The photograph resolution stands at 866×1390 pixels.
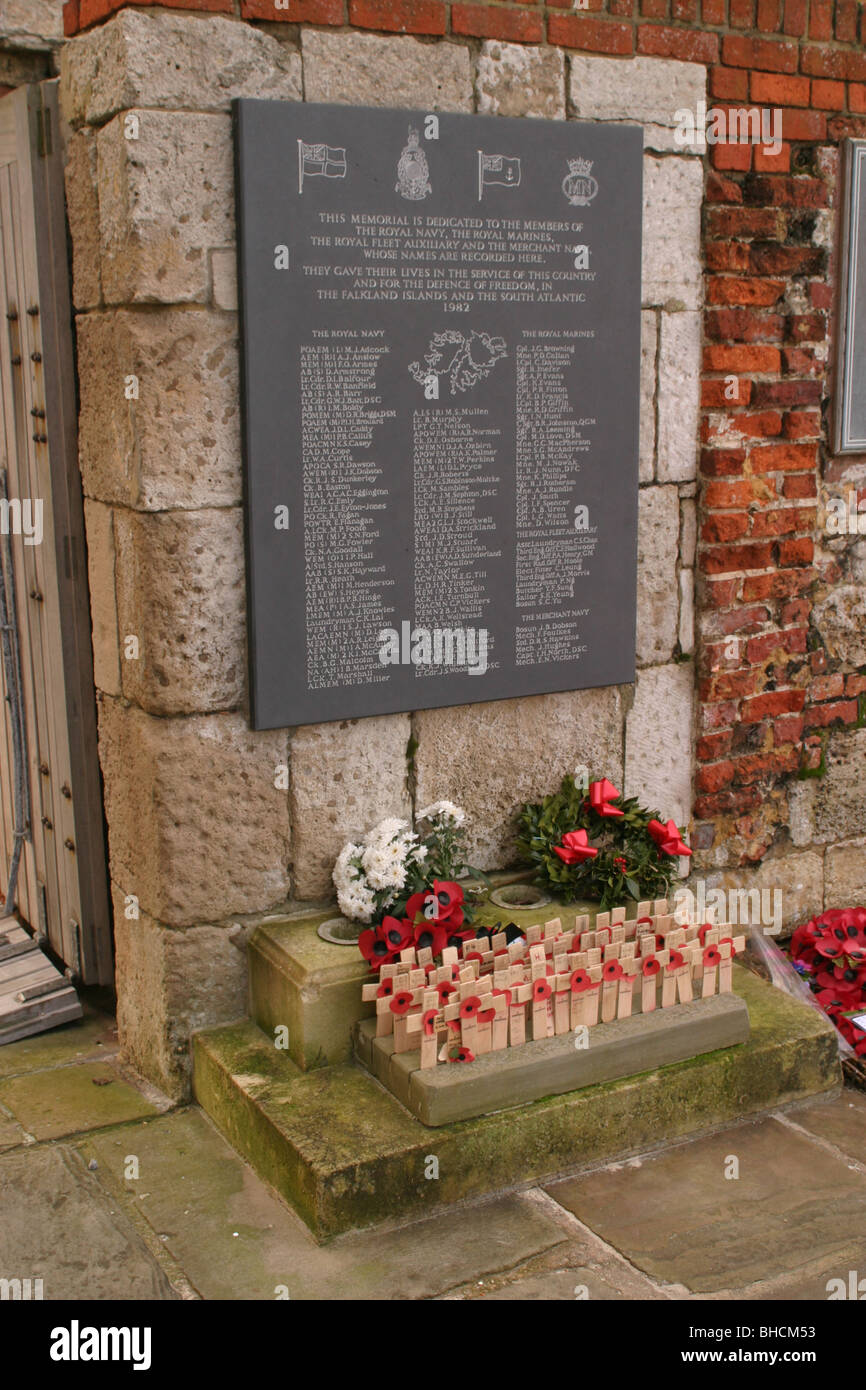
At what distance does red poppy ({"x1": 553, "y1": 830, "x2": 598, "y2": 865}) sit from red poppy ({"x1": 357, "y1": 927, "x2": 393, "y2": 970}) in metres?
0.65

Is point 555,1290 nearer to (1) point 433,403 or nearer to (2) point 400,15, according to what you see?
(1) point 433,403

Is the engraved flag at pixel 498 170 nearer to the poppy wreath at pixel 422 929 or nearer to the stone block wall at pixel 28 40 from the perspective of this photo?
the stone block wall at pixel 28 40

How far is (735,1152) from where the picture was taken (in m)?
3.31

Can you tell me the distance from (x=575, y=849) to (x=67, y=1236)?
1606 millimetres

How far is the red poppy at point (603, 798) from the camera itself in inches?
148

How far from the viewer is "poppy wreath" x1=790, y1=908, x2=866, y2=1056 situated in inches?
155

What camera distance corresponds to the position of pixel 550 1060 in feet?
10.4

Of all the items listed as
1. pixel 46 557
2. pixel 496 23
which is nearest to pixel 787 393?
pixel 496 23

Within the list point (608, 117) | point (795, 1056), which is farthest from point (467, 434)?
point (795, 1056)

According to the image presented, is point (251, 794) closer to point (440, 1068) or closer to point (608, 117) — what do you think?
point (440, 1068)

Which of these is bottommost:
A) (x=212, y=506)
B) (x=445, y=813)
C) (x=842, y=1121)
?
(x=842, y=1121)

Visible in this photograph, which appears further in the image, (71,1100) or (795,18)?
(795,18)

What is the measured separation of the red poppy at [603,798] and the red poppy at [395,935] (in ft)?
2.45

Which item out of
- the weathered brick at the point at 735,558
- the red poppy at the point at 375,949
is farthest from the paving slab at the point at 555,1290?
the weathered brick at the point at 735,558
